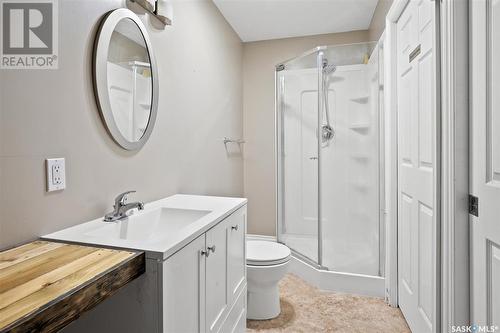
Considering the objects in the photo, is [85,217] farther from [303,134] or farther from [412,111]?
[303,134]

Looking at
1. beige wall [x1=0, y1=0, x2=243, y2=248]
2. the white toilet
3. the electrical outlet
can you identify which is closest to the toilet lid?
the white toilet

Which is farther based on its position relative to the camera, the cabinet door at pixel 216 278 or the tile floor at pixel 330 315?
the tile floor at pixel 330 315

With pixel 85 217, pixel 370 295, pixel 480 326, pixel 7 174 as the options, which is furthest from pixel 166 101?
pixel 370 295

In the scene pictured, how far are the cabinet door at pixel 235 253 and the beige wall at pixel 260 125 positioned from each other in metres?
1.74

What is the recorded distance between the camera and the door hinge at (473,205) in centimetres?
113

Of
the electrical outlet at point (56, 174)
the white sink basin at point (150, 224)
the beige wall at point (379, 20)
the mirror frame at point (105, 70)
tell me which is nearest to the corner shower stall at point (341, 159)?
the beige wall at point (379, 20)

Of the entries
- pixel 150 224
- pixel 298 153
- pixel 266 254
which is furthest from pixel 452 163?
pixel 298 153

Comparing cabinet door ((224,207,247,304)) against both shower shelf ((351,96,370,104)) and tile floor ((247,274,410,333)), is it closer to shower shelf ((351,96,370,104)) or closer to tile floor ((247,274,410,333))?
tile floor ((247,274,410,333))

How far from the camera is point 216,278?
4.38ft

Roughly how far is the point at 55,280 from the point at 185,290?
1.46 ft

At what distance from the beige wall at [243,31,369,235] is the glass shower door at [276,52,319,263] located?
0.37 metres

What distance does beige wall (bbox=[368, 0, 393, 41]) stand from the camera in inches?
90.1

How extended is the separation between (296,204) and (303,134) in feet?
2.37

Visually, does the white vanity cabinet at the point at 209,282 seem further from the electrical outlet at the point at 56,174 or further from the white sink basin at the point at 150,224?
the electrical outlet at the point at 56,174
